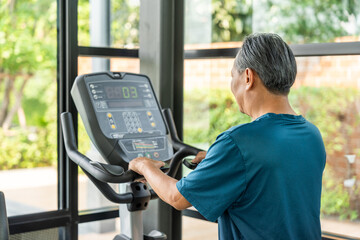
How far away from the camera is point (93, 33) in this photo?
303 cm

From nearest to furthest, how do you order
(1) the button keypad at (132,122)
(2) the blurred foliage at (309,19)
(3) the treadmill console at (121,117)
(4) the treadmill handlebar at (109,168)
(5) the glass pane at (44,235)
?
(4) the treadmill handlebar at (109,168) < (3) the treadmill console at (121,117) < (1) the button keypad at (132,122) < (2) the blurred foliage at (309,19) < (5) the glass pane at (44,235)

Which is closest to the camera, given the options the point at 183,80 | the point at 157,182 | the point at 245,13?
the point at 157,182

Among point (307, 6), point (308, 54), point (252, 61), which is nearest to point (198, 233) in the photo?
point (308, 54)

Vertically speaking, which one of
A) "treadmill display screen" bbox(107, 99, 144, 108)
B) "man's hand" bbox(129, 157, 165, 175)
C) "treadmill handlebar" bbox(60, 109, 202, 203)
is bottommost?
"treadmill handlebar" bbox(60, 109, 202, 203)

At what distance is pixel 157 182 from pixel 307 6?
137 centimetres

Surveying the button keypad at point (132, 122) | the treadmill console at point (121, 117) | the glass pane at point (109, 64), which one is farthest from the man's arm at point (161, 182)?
the glass pane at point (109, 64)

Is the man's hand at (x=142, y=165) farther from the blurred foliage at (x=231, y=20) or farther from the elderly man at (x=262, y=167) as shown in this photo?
the blurred foliage at (x=231, y=20)

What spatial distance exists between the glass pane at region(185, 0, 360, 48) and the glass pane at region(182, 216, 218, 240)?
3.43 ft

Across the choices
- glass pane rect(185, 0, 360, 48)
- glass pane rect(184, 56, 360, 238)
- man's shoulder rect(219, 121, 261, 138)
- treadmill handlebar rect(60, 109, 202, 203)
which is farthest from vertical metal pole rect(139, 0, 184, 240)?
man's shoulder rect(219, 121, 261, 138)

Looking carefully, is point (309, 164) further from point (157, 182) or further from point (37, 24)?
point (37, 24)

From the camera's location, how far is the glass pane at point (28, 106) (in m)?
2.84

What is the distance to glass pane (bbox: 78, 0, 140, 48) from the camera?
2949 millimetres

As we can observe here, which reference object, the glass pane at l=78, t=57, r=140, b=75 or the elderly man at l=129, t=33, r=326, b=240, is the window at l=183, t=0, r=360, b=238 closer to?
the glass pane at l=78, t=57, r=140, b=75

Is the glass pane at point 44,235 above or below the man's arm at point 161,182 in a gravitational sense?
below
